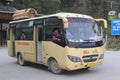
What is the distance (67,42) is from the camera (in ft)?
39.6

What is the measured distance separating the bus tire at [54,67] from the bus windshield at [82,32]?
1.40 meters

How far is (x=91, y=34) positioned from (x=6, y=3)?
95.5 feet

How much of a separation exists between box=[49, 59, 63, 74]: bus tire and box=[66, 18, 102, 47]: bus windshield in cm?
140

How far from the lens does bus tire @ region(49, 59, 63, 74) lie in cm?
1280

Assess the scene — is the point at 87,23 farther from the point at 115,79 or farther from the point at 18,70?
the point at 18,70

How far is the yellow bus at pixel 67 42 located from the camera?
12.1 metres

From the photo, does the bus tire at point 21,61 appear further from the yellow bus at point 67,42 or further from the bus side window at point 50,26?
the bus side window at point 50,26

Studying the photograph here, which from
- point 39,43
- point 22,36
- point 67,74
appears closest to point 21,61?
point 22,36

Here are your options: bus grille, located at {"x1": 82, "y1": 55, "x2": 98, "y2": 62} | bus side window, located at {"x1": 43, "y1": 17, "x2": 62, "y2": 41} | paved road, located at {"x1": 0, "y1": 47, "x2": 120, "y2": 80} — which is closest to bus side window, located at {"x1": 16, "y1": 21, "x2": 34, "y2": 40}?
bus side window, located at {"x1": 43, "y1": 17, "x2": 62, "y2": 41}

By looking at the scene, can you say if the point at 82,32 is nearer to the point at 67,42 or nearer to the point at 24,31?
the point at 67,42

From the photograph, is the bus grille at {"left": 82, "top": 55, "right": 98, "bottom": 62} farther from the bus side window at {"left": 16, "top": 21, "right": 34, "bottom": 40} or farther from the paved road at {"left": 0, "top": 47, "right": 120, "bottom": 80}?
the bus side window at {"left": 16, "top": 21, "right": 34, "bottom": 40}

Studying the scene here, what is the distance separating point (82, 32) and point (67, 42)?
96cm

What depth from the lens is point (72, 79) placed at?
11.7 metres

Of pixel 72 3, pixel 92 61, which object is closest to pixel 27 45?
pixel 92 61
